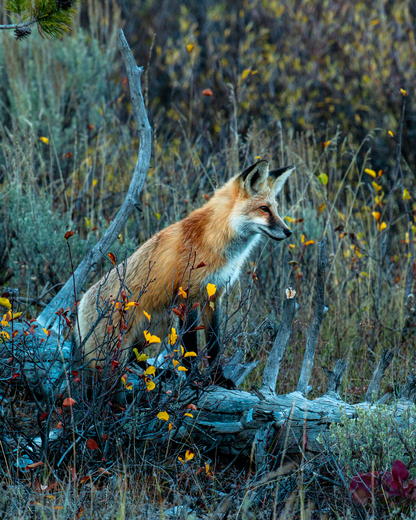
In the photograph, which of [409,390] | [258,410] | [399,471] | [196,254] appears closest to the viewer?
[399,471]

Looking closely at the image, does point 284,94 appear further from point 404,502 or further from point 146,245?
point 404,502

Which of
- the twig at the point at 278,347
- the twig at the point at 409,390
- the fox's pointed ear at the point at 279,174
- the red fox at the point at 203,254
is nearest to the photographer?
the twig at the point at 409,390

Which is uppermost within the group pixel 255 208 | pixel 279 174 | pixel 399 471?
pixel 279 174

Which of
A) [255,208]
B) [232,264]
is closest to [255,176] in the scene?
[255,208]

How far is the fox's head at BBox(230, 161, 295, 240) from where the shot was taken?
147 inches

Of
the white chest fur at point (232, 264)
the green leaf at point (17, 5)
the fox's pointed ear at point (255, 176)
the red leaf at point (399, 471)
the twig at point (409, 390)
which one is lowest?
the twig at point (409, 390)

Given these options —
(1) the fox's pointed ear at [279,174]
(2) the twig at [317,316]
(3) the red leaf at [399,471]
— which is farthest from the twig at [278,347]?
(1) the fox's pointed ear at [279,174]

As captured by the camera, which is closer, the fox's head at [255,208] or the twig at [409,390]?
the twig at [409,390]

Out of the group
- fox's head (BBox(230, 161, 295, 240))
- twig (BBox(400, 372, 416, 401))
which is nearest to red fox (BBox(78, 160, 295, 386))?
fox's head (BBox(230, 161, 295, 240))

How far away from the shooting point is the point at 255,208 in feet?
12.6

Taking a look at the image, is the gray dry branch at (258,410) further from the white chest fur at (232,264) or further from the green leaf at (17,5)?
the green leaf at (17,5)

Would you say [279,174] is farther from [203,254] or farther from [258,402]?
[258,402]

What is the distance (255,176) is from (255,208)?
228 millimetres

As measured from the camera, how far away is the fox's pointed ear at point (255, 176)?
371 cm
